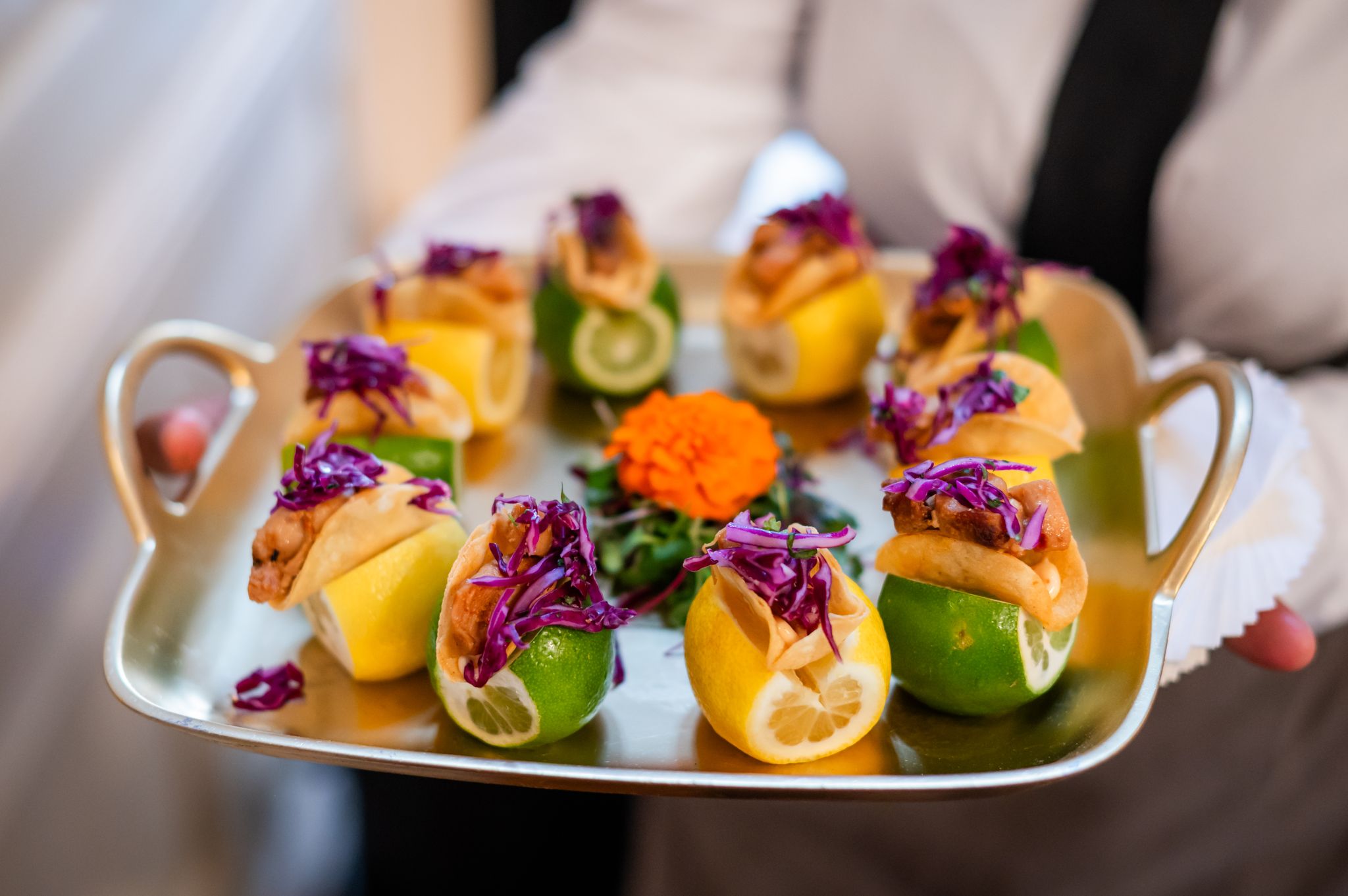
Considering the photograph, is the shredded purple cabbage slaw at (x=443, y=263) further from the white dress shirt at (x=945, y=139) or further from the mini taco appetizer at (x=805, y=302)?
the white dress shirt at (x=945, y=139)

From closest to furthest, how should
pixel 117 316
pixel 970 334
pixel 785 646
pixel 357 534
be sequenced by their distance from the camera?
pixel 785 646
pixel 357 534
pixel 970 334
pixel 117 316

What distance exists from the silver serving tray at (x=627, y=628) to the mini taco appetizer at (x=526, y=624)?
4 cm

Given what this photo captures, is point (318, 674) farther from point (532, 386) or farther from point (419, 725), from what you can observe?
point (532, 386)

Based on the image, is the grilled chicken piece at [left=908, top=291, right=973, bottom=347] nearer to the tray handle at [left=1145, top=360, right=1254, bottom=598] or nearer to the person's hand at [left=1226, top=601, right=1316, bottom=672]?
the tray handle at [left=1145, top=360, right=1254, bottom=598]

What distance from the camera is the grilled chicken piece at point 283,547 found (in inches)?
28.1

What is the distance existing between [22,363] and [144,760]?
535 millimetres

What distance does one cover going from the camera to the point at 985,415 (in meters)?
0.84

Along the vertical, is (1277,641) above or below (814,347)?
below

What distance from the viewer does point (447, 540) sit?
0.76 m

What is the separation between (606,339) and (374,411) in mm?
276

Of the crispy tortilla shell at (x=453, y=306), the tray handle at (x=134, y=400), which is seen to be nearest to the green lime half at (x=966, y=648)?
the crispy tortilla shell at (x=453, y=306)

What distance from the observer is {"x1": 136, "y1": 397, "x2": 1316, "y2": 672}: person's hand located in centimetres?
81

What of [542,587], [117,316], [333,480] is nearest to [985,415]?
[542,587]

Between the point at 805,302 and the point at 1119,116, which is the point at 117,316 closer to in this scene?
the point at 805,302
